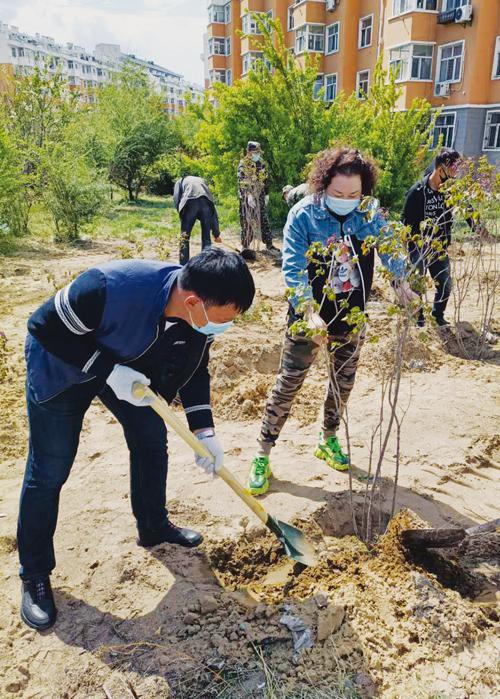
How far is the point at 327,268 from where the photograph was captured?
9.47 feet

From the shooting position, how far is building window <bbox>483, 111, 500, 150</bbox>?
2041 cm

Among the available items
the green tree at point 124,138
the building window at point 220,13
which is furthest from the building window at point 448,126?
the building window at point 220,13

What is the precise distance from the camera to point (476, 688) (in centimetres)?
190

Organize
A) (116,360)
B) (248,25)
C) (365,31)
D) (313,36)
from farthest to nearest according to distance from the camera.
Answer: (248,25)
(313,36)
(365,31)
(116,360)

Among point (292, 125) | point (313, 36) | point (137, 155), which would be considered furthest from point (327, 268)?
point (313, 36)

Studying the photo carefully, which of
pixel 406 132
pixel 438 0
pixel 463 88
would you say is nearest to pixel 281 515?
pixel 406 132

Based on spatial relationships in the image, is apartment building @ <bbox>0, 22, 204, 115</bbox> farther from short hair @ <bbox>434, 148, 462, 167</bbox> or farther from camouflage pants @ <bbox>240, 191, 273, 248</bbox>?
short hair @ <bbox>434, 148, 462, 167</bbox>

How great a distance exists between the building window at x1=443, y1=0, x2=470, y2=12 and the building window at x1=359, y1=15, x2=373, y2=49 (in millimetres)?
4670

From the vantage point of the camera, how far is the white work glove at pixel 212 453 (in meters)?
2.25

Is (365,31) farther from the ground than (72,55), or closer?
closer

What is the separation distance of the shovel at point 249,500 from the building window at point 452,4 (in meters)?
22.8

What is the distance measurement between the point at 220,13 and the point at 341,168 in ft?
140

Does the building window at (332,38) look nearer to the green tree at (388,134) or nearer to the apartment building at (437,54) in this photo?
the apartment building at (437,54)

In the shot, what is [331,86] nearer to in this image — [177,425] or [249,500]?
[249,500]
